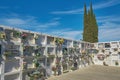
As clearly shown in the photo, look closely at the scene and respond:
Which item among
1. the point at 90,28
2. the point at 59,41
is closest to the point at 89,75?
the point at 59,41

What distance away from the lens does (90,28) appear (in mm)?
27125

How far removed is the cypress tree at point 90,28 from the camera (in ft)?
87.0

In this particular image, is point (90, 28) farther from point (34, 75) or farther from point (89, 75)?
point (34, 75)

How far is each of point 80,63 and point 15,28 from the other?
9195 mm

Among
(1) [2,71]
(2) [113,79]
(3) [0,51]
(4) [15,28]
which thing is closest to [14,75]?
(1) [2,71]

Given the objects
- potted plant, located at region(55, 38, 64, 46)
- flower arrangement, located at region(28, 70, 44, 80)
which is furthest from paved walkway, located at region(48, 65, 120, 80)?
potted plant, located at region(55, 38, 64, 46)

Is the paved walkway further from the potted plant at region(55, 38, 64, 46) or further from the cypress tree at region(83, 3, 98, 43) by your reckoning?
the cypress tree at region(83, 3, 98, 43)

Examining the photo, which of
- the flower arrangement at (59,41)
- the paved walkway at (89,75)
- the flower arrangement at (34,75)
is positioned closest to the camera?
the flower arrangement at (34,75)

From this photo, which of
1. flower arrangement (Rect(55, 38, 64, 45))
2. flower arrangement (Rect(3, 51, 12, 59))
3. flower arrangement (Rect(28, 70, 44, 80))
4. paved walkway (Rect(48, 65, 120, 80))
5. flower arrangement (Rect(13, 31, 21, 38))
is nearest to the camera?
flower arrangement (Rect(3, 51, 12, 59))

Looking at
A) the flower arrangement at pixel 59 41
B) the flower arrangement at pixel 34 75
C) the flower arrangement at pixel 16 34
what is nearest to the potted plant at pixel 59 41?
the flower arrangement at pixel 59 41

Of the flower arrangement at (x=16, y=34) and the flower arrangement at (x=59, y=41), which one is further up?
the flower arrangement at (x=16, y=34)

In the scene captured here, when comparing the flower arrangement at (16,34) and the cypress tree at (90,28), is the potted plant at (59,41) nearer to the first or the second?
the flower arrangement at (16,34)

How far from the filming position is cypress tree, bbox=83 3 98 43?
2652 centimetres

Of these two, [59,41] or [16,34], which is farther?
[59,41]
